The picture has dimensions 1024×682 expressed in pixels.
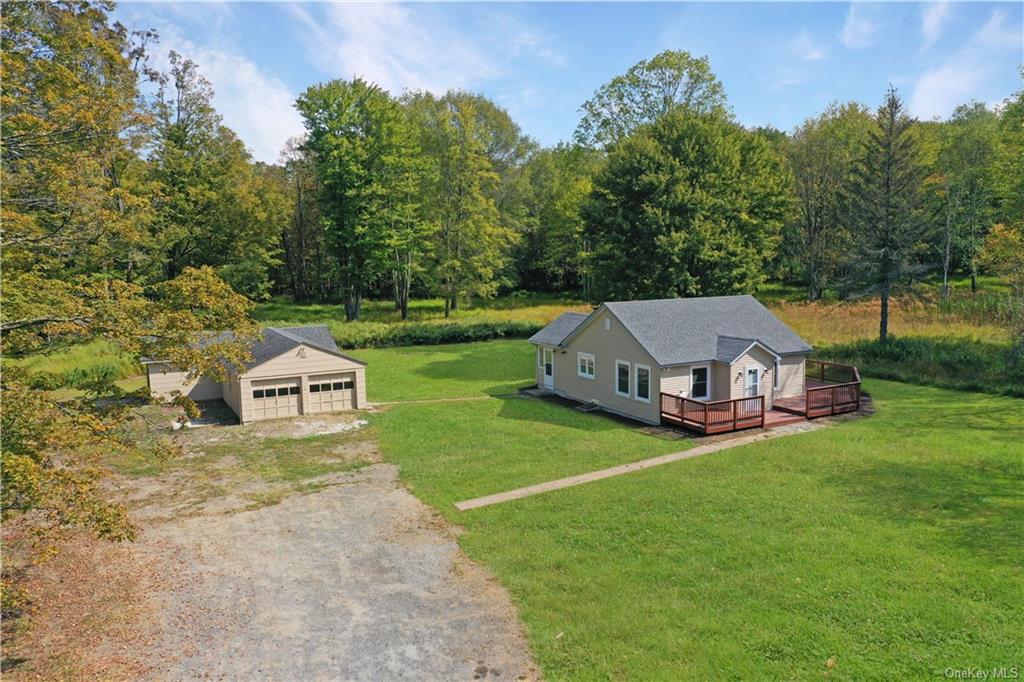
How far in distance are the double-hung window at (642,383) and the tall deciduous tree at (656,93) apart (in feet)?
→ 85.4

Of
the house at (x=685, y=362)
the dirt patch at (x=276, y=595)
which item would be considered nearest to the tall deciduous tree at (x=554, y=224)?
the house at (x=685, y=362)

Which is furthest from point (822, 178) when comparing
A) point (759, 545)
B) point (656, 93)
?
point (759, 545)

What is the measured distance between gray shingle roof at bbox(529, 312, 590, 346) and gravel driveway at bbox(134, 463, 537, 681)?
1344 centimetres

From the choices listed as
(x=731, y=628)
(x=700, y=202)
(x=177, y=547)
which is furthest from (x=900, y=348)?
(x=177, y=547)

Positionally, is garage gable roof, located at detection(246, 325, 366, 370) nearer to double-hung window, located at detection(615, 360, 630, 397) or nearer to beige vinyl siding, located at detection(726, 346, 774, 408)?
double-hung window, located at detection(615, 360, 630, 397)

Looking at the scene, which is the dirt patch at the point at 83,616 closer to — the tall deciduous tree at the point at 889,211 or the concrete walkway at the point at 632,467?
the concrete walkway at the point at 632,467

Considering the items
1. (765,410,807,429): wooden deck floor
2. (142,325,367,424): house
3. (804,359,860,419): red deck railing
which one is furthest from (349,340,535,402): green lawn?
(804,359,860,419): red deck railing

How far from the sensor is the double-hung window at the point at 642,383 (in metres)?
21.8

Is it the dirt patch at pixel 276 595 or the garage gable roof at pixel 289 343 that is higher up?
the garage gable roof at pixel 289 343

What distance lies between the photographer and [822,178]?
53875 mm

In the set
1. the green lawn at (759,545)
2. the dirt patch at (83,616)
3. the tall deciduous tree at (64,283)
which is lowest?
the dirt patch at (83,616)

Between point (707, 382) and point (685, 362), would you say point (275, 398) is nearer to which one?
point (685, 362)

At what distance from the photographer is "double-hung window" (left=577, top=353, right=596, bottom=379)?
2464 centimetres

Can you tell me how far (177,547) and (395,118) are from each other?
1662 inches
